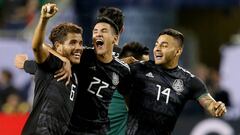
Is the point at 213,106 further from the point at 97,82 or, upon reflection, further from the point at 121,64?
the point at 97,82

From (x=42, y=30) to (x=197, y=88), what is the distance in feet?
6.72

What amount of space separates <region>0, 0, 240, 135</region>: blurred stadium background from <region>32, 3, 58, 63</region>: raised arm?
4733mm

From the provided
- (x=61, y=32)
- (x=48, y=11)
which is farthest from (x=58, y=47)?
(x=48, y=11)

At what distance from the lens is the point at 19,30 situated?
17.4 metres

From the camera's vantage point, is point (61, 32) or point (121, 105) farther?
point (121, 105)

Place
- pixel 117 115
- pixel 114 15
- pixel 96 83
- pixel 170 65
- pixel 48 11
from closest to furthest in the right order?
pixel 48 11, pixel 96 83, pixel 170 65, pixel 117 115, pixel 114 15

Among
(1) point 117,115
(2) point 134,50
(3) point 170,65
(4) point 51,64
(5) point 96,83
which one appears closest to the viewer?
(4) point 51,64

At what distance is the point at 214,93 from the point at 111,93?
6125mm

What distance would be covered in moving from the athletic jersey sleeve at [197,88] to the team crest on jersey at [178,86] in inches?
4.4

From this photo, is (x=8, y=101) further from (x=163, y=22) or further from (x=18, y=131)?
(x=163, y=22)

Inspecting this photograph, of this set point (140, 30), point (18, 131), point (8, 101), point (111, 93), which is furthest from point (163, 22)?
point (111, 93)

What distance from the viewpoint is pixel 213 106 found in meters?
9.48

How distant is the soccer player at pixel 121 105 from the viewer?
9750mm

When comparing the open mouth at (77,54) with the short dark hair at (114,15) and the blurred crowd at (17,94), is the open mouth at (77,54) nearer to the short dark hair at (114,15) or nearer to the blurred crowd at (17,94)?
the short dark hair at (114,15)
